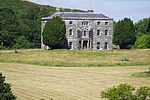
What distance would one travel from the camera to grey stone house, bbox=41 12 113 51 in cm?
7188

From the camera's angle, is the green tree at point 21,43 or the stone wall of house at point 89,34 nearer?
Answer: the stone wall of house at point 89,34

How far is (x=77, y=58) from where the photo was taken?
56562 mm

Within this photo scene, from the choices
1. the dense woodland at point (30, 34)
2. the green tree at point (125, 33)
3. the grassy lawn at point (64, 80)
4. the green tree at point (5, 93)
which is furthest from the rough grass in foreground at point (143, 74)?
the dense woodland at point (30, 34)

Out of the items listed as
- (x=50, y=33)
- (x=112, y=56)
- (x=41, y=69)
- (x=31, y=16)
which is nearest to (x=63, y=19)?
(x=50, y=33)

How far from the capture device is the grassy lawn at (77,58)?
→ 168 ft

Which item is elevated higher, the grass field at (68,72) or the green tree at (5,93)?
the green tree at (5,93)

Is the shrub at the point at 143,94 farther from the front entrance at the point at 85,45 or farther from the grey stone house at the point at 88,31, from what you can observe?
the front entrance at the point at 85,45

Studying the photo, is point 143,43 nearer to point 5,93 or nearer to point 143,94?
point 143,94

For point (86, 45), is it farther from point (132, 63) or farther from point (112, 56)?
point (132, 63)

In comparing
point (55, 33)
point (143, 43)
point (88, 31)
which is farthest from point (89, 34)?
point (143, 43)

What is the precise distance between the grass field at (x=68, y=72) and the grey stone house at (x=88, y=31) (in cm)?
1094

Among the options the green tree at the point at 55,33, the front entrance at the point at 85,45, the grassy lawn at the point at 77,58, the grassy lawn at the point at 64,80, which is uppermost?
the green tree at the point at 55,33

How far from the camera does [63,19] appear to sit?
71.2m

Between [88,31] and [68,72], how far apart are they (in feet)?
98.9
